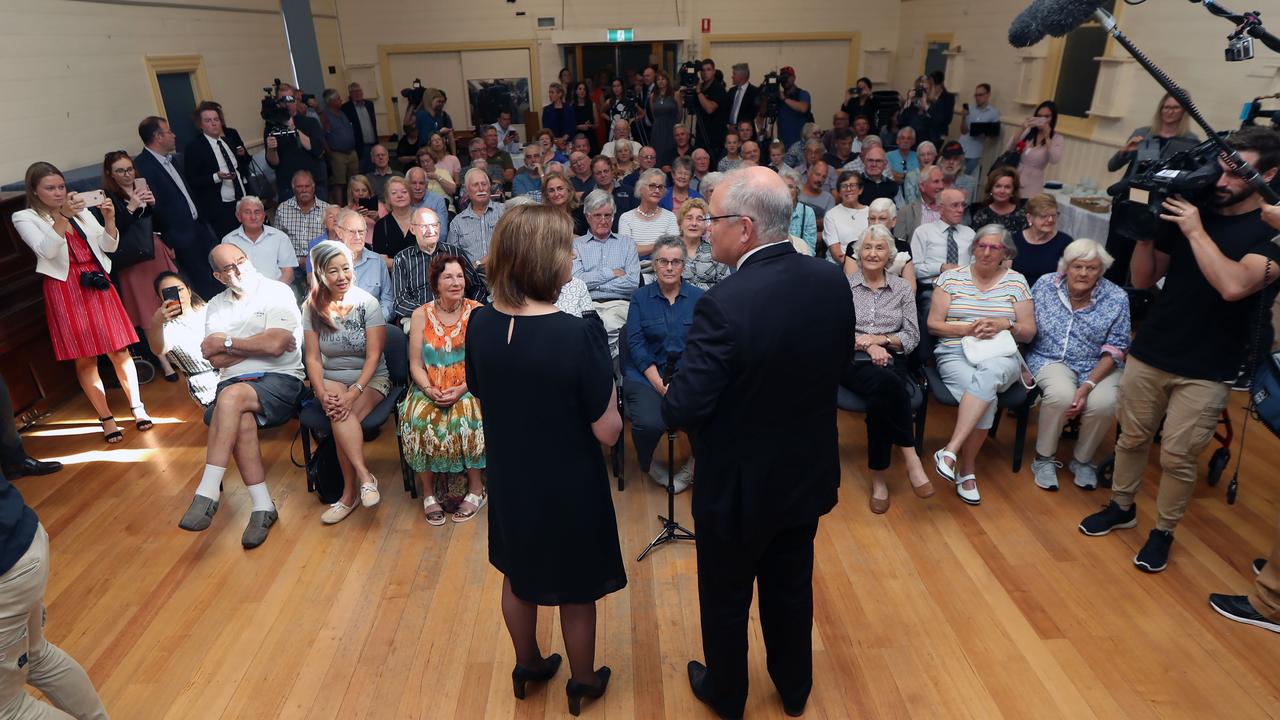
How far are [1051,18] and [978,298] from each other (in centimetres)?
148

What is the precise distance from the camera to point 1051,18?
252 centimetres

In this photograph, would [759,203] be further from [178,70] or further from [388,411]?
[178,70]

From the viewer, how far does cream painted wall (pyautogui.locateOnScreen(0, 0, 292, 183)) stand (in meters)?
4.93

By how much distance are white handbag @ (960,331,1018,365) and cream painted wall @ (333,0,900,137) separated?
9637mm

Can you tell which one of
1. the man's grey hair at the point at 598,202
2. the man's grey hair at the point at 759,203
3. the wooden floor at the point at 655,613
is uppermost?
the man's grey hair at the point at 759,203

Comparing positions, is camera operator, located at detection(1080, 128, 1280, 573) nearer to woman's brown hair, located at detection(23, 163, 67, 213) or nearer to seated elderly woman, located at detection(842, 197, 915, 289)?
seated elderly woman, located at detection(842, 197, 915, 289)

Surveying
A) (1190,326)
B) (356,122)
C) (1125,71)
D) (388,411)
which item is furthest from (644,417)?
(356,122)

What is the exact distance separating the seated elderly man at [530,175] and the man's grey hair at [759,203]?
14.7 ft

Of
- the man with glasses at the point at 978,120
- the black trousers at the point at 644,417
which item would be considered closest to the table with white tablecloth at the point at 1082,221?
the man with glasses at the point at 978,120

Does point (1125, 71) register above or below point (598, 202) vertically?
above

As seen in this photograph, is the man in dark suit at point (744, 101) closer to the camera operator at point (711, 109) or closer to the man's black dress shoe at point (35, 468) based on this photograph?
the camera operator at point (711, 109)

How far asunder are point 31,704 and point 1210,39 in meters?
7.54

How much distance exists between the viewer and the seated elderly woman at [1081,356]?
3471mm

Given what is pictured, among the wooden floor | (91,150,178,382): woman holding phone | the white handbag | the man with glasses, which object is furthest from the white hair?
the man with glasses
